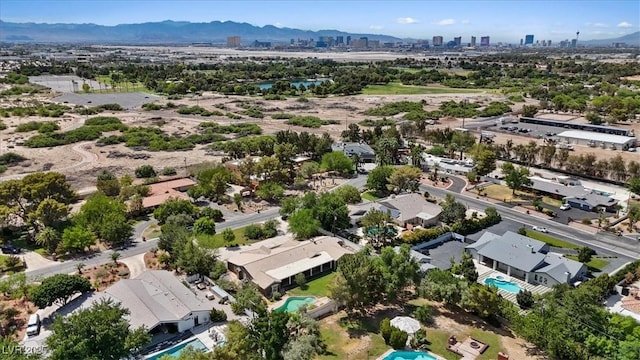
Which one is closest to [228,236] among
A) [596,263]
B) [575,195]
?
[596,263]

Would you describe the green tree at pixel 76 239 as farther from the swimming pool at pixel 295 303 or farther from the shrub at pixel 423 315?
the shrub at pixel 423 315

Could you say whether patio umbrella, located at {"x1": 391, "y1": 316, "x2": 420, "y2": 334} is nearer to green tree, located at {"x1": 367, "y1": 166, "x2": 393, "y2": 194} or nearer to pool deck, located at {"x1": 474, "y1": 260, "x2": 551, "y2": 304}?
pool deck, located at {"x1": 474, "y1": 260, "x2": 551, "y2": 304}

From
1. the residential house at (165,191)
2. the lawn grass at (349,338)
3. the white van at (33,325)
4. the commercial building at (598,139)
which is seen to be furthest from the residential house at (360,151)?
the white van at (33,325)

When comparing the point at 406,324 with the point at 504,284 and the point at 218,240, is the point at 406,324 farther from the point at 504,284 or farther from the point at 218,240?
the point at 218,240

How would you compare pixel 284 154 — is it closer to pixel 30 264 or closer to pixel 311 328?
pixel 30 264

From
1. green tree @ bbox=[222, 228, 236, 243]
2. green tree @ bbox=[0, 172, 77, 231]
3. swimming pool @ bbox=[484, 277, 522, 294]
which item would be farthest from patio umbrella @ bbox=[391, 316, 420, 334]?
green tree @ bbox=[0, 172, 77, 231]

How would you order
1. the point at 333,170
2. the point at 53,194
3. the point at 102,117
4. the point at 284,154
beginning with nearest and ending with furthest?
the point at 53,194
the point at 284,154
the point at 333,170
the point at 102,117

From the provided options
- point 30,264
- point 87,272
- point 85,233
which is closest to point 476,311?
point 87,272
